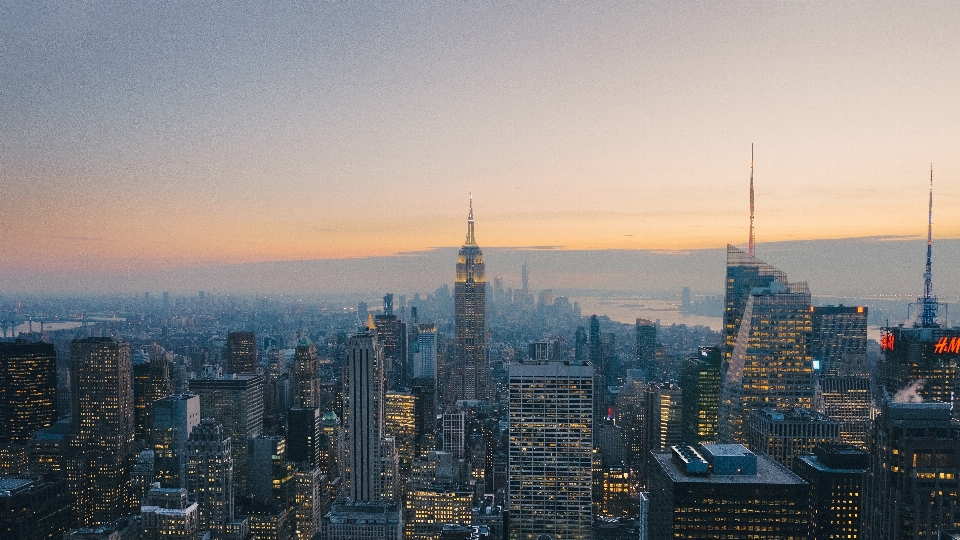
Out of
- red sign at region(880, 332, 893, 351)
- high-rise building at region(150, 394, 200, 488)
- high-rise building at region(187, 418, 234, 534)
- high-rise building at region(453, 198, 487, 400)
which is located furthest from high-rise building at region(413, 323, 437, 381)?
red sign at region(880, 332, 893, 351)

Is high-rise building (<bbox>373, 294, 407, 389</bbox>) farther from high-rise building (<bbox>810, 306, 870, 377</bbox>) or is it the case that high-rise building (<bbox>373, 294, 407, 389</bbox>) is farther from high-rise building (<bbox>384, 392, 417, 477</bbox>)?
high-rise building (<bbox>810, 306, 870, 377</bbox>)

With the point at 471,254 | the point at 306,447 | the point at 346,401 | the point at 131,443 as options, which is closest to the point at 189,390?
the point at 131,443

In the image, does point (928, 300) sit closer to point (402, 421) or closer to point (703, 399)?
point (703, 399)

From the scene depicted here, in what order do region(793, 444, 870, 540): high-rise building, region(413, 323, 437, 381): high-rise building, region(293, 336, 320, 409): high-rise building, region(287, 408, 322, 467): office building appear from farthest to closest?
region(413, 323, 437, 381): high-rise building < region(293, 336, 320, 409): high-rise building < region(287, 408, 322, 467): office building < region(793, 444, 870, 540): high-rise building

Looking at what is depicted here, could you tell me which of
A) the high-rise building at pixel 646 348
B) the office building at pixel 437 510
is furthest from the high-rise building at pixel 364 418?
the high-rise building at pixel 646 348

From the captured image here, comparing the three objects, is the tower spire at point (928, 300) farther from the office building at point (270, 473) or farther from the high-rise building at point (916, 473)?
the office building at point (270, 473)

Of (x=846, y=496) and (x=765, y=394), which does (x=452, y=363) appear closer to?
(x=765, y=394)
